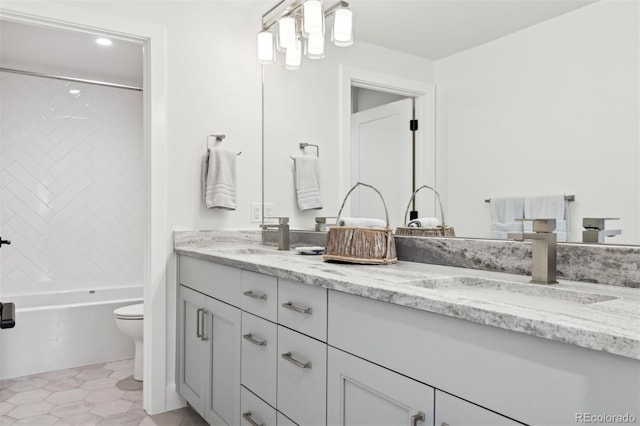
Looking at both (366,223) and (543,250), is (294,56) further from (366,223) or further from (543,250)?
(543,250)

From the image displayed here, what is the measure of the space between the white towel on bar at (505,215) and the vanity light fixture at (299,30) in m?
1.10

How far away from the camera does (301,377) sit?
1412mm

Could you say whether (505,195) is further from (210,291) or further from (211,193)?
(211,193)

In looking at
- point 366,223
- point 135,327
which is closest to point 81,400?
point 135,327

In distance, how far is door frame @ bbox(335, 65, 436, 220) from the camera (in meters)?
1.68

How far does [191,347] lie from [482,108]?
1.70 m

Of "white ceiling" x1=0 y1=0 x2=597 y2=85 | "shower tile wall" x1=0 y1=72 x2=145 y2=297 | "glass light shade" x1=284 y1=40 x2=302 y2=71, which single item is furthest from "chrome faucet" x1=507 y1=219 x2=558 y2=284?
"shower tile wall" x1=0 y1=72 x2=145 y2=297

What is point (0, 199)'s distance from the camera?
3684mm

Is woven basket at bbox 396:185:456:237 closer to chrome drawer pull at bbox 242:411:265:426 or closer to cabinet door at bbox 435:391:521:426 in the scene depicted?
cabinet door at bbox 435:391:521:426

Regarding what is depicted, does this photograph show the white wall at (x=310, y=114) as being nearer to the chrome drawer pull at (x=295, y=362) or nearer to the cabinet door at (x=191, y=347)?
the cabinet door at (x=191, y=347)

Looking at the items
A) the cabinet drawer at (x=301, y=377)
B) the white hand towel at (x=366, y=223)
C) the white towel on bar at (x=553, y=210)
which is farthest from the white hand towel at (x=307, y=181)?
the white towel on bar at (x=553, y=210)

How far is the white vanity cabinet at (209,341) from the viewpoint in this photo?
73.2 inches

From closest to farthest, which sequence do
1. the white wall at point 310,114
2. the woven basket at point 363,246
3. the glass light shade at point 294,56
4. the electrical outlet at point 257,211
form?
the woven basket at point 363,246 → the white wall at point 310,114 → the glass light shade at point 294,56 → the electrical outlet at point 257,211

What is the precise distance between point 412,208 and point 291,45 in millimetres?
1262
